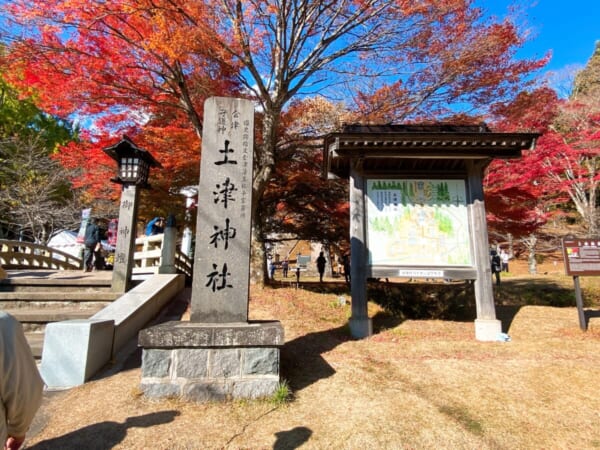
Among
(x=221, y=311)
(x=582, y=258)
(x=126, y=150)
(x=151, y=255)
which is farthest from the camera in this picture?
(x=151, y=255)

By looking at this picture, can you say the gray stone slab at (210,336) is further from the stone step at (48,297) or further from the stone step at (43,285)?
the stone step at (43,285)

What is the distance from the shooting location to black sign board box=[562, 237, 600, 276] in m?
6.80

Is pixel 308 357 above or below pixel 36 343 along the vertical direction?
below

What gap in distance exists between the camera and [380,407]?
3.59m

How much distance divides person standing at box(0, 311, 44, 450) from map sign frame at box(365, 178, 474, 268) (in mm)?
5946

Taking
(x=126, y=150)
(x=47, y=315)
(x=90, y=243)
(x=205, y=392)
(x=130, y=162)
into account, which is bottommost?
(x=205, y=392)

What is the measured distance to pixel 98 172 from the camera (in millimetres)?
10734

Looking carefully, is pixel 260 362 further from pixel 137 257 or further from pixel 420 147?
pixel 137 257

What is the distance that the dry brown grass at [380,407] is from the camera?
9.96 ft

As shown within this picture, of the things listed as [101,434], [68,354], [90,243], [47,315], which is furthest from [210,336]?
[90,243]

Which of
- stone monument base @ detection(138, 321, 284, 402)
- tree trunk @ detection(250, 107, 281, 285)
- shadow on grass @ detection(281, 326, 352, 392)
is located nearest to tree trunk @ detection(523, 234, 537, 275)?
tree trunk @ detection(250, 107, 281, 285)

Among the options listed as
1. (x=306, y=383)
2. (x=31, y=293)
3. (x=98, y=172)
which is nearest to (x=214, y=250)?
(x=306, y=383)

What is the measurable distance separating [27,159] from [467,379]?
2200 centimetres

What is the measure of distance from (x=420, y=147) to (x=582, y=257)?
432 centimetres
